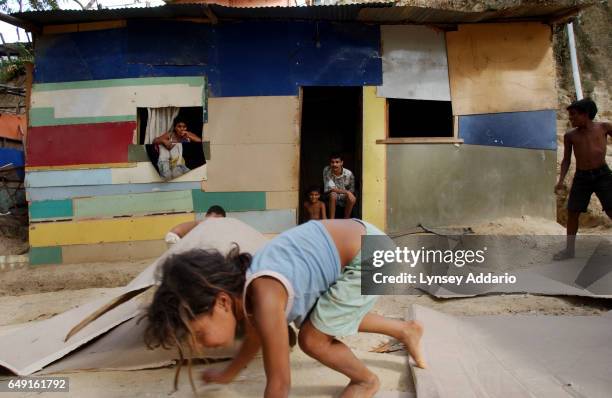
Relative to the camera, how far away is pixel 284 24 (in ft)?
17.8

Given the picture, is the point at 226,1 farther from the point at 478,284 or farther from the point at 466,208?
the point at 478,284

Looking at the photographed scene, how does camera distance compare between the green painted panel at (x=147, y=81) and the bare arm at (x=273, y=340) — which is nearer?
the bare arm at (x=273, y=340)

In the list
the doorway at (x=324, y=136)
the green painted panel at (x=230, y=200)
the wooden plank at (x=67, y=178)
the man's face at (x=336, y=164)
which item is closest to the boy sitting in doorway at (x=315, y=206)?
the man's face at (x=336, y=164)

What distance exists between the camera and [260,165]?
546 centimetres

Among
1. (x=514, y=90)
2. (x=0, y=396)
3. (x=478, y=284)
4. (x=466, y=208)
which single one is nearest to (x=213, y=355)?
(x=0, y=396)

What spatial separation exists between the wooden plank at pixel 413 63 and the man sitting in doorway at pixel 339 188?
3.55ft

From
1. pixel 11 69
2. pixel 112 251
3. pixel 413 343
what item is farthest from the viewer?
pixel 11 69

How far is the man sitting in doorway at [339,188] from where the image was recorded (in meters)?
5.68

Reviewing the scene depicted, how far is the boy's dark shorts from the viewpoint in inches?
159

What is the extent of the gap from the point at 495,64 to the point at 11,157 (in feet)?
25.6

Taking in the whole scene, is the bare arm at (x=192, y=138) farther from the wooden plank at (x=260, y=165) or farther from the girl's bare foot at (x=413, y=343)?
the girl's bare foot at (x=413, y=343)

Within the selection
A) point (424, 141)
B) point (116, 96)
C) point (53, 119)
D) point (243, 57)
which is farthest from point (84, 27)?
point (424, 141)

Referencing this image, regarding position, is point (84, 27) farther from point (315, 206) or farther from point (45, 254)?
point (315, 206)

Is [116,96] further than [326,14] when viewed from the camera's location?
Yes
